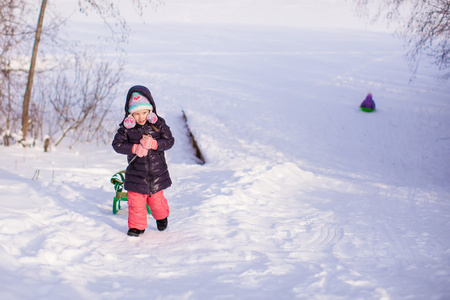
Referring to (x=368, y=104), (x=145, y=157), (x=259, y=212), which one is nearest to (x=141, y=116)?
(x=145, y=157)

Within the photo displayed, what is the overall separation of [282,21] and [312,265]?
34.3 m

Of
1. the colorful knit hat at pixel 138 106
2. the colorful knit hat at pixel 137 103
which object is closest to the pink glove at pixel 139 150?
the colorful knit hat at pixel 138 106

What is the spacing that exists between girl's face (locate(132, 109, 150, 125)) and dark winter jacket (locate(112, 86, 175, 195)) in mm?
42

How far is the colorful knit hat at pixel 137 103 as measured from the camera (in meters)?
3.84

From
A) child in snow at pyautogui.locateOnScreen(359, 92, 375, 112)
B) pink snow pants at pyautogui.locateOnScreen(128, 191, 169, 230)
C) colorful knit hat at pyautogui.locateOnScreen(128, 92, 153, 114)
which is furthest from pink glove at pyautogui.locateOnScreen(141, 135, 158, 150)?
child in snow at pyautogui.locateOnScreen(359, 92, 375, 112)

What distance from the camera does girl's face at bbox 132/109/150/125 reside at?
12.7ft

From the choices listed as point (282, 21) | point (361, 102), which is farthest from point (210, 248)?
point (282, 21)

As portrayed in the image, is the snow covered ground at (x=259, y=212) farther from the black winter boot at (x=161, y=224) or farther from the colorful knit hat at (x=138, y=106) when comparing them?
the colorful knit hat at (x=138, y=106)

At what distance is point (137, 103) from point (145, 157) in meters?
0.54

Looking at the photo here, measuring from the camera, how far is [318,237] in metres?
4.32

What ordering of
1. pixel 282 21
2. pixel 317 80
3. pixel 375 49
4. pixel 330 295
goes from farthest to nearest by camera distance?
1. pixel 282 21
2. pixel 375 49
3. pixel 317 80
4. pixel 330 295

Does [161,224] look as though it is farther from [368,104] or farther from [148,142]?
[368,104]

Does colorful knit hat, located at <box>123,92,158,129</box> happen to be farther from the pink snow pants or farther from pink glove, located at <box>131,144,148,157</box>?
the pink snow pants

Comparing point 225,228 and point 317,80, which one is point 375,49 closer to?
point 317,80
